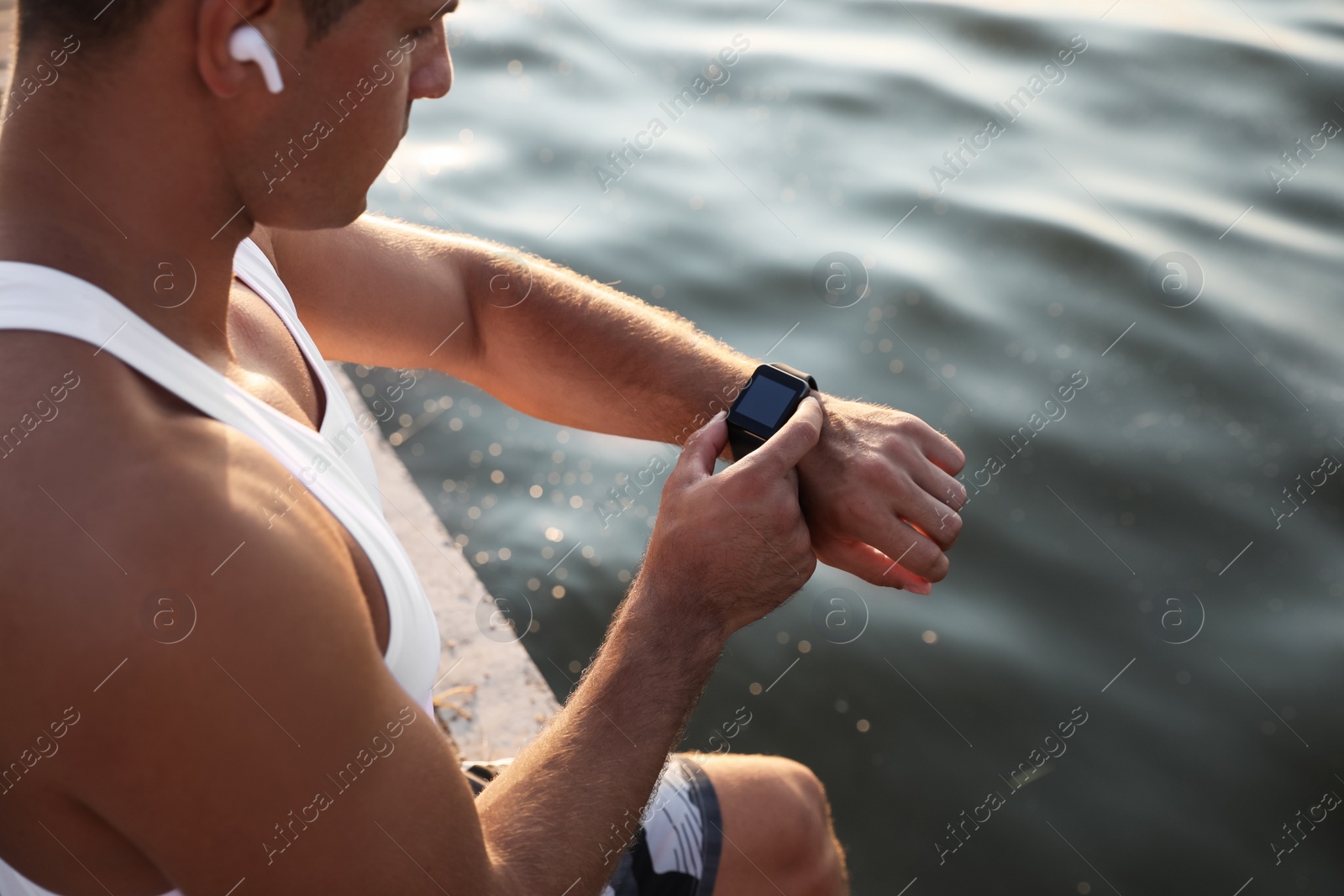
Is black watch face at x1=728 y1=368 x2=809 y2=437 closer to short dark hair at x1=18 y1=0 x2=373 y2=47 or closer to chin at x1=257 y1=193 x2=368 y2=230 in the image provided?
chin at x1=257 y1=193 x2=368 y2=230

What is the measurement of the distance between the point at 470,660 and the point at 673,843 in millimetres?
1115

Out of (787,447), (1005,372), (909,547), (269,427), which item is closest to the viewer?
(269,427)

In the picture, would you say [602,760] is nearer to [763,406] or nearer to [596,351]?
[763,406]

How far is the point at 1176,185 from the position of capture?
5098mm

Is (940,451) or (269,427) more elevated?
(269,427)

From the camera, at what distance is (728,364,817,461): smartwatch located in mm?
1964

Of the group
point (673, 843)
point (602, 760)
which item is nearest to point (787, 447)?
point (602, 760)

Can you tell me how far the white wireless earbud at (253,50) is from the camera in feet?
3.84

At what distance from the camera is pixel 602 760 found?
1.51m

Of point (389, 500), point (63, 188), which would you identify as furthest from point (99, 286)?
point (389, 500)

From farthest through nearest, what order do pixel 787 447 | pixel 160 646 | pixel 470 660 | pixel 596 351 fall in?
pixel 470 660 → pixel 596 351 → pixel 787 447 → pixel 160 646

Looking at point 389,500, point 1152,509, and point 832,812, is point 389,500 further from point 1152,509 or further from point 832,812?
point 1152,509

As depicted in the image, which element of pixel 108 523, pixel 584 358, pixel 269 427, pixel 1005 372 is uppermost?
pixel 108 523

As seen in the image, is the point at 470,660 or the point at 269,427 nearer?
the point at 269,427
